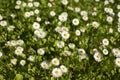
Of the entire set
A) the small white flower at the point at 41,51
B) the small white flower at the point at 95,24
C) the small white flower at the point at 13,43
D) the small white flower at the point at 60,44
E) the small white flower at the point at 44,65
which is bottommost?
the small white flower at the point at 44,65

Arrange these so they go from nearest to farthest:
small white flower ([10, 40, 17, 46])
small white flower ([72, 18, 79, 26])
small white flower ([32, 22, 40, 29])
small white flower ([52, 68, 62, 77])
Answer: small white flower ([52, 68, 62, 77]) < small white flower ([10, 40, 17, 46]) < small white flower ([32, 22, 40, 29]) < small white flower ([72, 18, 79, 26])

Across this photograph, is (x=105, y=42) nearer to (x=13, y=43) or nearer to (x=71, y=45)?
(x=71, y=45)

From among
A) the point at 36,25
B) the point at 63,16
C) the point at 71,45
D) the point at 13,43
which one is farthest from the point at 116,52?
the point at 13,43

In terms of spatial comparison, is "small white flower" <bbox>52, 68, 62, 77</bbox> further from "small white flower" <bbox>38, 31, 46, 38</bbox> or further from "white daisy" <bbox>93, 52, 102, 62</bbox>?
"small white flower" <bbox>38, 31, 46, 38</bbox>

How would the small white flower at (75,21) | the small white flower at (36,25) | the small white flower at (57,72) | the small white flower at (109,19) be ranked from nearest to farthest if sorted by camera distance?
the small white flower at (57,72) → the small white flower at (36,25) → the small white flower at (75,21) → the small white flower at (109,19)

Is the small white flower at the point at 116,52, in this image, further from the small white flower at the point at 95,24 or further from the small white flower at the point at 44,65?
Result: the small white flower at the point at 44,65

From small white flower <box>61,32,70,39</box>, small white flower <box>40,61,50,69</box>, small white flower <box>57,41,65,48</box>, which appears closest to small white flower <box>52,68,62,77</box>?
small white flower <box>40,61,50,69</box>

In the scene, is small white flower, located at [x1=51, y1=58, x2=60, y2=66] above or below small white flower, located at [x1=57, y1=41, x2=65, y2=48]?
below

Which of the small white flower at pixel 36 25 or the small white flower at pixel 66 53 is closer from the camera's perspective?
the small white flower at pixel 66 53

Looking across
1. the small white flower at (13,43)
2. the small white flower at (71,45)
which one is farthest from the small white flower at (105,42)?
the small white flower at (13,43)
